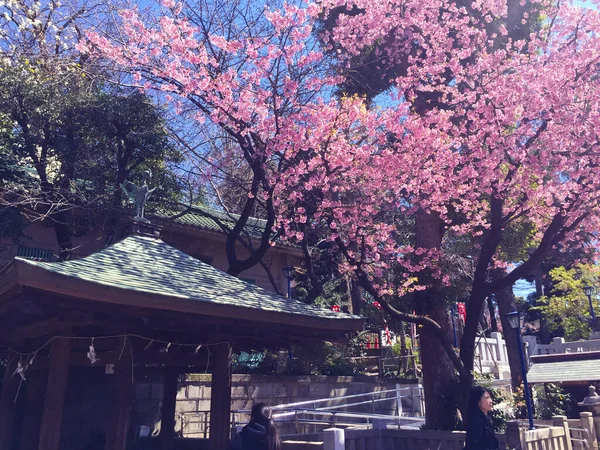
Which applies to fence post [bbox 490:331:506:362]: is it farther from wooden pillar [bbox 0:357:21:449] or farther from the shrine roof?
wooden pillar [bbox 0:357:21:449]

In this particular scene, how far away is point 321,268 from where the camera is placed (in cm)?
2023

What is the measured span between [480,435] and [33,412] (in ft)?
21.8

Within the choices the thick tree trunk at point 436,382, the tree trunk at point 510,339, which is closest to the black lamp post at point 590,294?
the tree trunk at point 510,339

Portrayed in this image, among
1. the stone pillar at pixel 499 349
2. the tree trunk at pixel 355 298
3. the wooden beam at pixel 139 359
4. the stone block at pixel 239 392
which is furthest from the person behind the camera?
the stone pillar at pixel 499 349

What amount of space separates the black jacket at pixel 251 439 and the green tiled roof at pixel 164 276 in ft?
5.89

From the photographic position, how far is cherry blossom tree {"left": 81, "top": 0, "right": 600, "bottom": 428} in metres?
10.1

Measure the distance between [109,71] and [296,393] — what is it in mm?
10651

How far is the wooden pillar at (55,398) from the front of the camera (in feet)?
21.3

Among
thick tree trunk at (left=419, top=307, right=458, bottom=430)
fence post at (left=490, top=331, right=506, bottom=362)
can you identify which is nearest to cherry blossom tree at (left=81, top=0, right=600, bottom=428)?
thick tree trunk at (left=419, top=307, right=458, bottom=430)

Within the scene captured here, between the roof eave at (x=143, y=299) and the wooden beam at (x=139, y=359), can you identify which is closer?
the roof eave at (x=143, y=299)

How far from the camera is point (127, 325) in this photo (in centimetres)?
702

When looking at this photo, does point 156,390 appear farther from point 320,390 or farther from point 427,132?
point 427,132

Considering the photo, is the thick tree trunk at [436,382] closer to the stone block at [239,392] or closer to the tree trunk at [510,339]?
the stone block at [239,392]

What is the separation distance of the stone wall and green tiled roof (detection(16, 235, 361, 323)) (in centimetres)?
447
